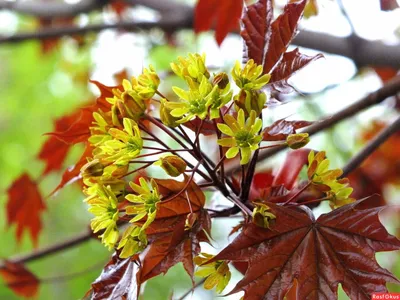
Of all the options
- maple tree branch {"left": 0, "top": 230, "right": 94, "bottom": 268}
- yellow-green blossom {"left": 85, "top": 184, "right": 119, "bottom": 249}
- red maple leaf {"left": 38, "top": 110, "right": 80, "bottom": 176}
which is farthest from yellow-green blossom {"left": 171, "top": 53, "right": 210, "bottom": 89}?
red maple leaf {"left": 38, "top": 110, "right": 80, "bottom": 176}

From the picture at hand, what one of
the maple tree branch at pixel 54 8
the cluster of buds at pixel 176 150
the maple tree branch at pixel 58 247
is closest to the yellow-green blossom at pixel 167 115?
the cluster of buds at pixel 176 150

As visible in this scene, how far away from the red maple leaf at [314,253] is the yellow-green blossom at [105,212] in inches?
3.3

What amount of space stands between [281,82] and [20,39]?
0.73 m

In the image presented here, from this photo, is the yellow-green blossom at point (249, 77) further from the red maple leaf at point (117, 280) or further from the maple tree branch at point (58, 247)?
the maple tree branch at point (58, 247)

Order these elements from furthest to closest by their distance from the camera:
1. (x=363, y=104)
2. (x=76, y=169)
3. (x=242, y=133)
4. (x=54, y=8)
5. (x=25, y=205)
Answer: (x=54, y=8) → (x=25, y=205) → (x=363, y=104) → (x=76, y=169) → (x=242, y=133)

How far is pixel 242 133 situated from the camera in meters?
0.43

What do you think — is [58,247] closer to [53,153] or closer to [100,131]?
[53,153]

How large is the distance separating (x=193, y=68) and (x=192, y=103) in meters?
0.03

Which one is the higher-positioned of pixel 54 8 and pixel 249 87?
pixel 54 8

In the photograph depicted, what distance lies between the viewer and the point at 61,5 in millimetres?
1277

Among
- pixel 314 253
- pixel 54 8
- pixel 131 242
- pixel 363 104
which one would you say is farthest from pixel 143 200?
pixel 54 8

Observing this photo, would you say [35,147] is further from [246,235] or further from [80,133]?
[246,235]

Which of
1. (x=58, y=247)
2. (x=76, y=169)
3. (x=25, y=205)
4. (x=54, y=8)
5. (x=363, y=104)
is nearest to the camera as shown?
(x=76, y=169)

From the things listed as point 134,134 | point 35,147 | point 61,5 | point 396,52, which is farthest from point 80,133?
point 35,147
